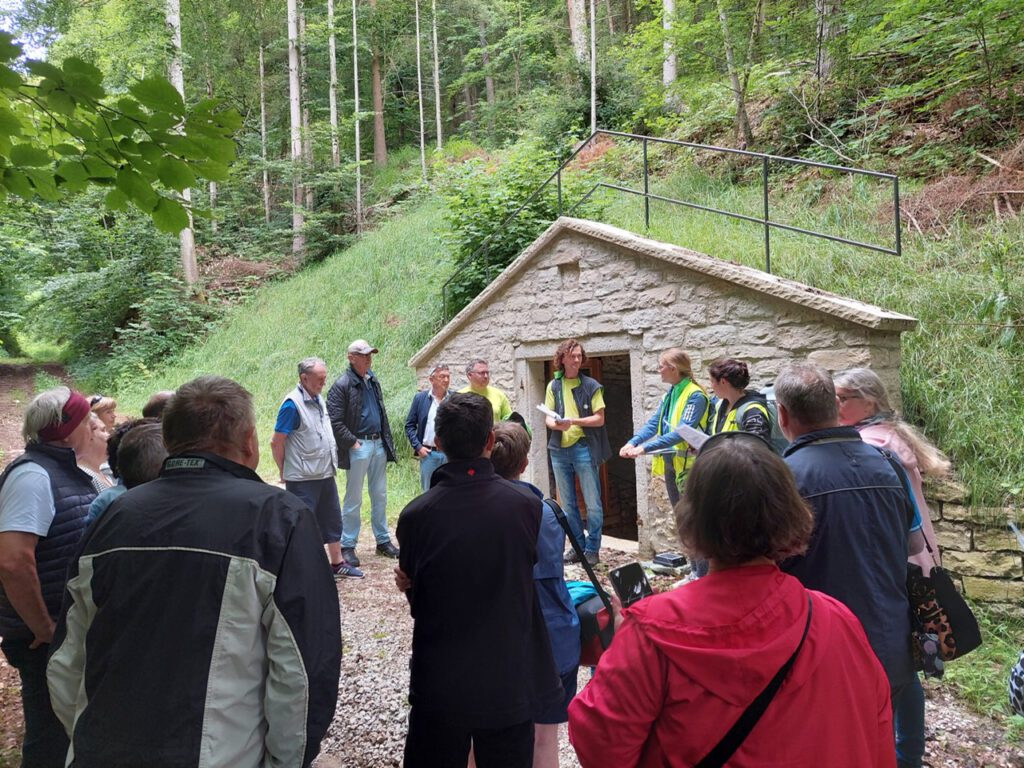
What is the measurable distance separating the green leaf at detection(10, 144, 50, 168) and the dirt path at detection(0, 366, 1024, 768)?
2.72 metres

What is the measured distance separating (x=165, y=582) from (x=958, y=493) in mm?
4490

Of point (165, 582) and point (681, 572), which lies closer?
point (165, 582)

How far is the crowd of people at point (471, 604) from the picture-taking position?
1.24 metres

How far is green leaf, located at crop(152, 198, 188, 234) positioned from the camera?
2.55 m

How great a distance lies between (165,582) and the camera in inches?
61.9

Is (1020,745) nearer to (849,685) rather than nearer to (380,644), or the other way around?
(849,685)

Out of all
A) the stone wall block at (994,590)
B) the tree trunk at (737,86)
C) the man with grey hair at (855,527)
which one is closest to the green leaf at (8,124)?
the man with grey hair at (855,527)

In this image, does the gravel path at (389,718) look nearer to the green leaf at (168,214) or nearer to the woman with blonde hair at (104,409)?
the woman with blonde hair at (104,409)

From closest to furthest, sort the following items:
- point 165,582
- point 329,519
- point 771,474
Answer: point 771,474
point 165,582
point 329,519

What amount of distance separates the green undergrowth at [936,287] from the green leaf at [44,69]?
5.18m

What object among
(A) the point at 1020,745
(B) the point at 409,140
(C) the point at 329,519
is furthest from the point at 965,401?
(B) the point at 409,140

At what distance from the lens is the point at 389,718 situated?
338 centimetres

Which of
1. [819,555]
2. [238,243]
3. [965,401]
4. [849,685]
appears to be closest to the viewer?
[849,685]

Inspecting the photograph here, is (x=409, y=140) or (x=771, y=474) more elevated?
(x=409, y=140)
